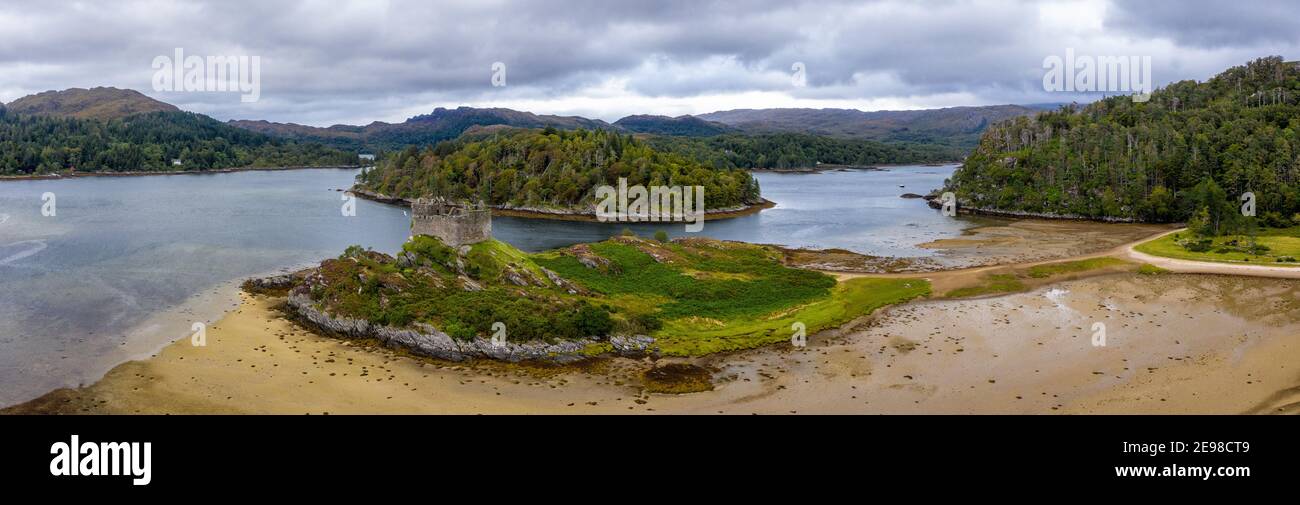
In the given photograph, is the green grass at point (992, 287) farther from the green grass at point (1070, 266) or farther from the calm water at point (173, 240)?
the calm water at point (173, 240)

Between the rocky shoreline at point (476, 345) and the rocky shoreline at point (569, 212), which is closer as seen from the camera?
the rocky shoreline at point (476, 345)

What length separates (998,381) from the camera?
107 ft

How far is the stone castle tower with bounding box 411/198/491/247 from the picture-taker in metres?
48.0

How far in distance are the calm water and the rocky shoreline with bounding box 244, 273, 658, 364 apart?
1046 cm

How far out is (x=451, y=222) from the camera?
47.9m

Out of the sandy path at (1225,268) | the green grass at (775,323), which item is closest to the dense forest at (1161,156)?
the sandy path at (1225,268)

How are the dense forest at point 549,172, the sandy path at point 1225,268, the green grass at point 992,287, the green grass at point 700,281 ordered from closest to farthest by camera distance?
the green grass at point 700,281 < the green grass at point 992,287 < the sandy path at point 1225,268 < the dense forest at point 549,172

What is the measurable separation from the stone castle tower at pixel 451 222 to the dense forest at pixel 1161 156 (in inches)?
2911

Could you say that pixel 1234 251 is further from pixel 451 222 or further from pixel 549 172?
pixel 549 172

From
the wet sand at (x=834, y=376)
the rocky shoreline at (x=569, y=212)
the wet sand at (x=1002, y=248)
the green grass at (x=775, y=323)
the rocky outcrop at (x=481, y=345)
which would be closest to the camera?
the wet sand at (x=834, y=376)

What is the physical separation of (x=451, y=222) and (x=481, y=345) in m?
14.1

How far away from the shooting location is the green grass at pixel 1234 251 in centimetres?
6100

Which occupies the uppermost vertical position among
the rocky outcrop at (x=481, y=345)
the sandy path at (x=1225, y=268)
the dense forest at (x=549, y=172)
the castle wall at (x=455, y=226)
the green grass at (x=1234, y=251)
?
the dense forest at (x=549, y=172)

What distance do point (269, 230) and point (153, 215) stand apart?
85.8ft
